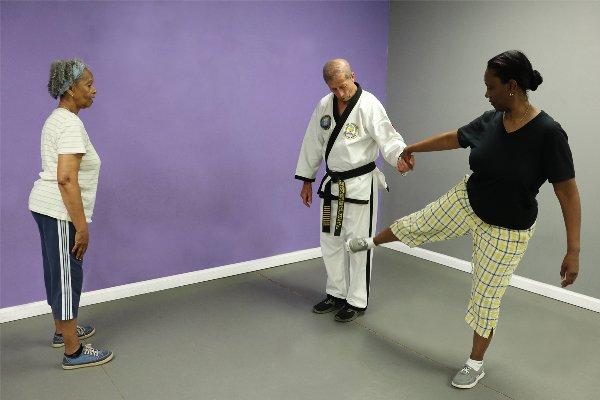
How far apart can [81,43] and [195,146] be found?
0.87 metres

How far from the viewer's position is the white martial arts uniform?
2477 mm

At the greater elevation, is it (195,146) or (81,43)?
(81,43)

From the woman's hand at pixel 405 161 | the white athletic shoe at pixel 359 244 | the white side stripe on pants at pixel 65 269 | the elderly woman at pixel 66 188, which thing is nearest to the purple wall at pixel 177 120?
the elderly woman at pixel 66 188

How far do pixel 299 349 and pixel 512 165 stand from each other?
52.1 inches

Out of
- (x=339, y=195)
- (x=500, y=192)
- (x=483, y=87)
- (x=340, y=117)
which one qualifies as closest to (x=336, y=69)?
(x=340, y=117)

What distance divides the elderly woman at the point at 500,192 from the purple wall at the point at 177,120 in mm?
1489

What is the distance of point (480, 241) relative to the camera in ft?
6.33

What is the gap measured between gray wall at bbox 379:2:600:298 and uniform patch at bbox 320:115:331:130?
55.0 inches

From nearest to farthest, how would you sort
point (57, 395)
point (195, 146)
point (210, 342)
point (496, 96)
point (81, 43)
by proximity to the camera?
1. point (496, 96)
2. point (57, 395)
3. point (210, 342)
4. point (81, 43)
5. point (195, 146)

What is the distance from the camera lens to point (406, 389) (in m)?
2.06

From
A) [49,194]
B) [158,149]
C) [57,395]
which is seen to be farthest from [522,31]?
[57,395]

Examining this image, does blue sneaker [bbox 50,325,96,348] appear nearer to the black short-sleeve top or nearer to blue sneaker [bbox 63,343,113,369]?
blue sneaker [bbox 63,343,113,369]

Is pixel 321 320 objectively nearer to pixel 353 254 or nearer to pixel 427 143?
pixel 353 254

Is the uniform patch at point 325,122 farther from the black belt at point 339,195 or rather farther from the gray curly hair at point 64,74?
the gray curly hair at point 64,74
